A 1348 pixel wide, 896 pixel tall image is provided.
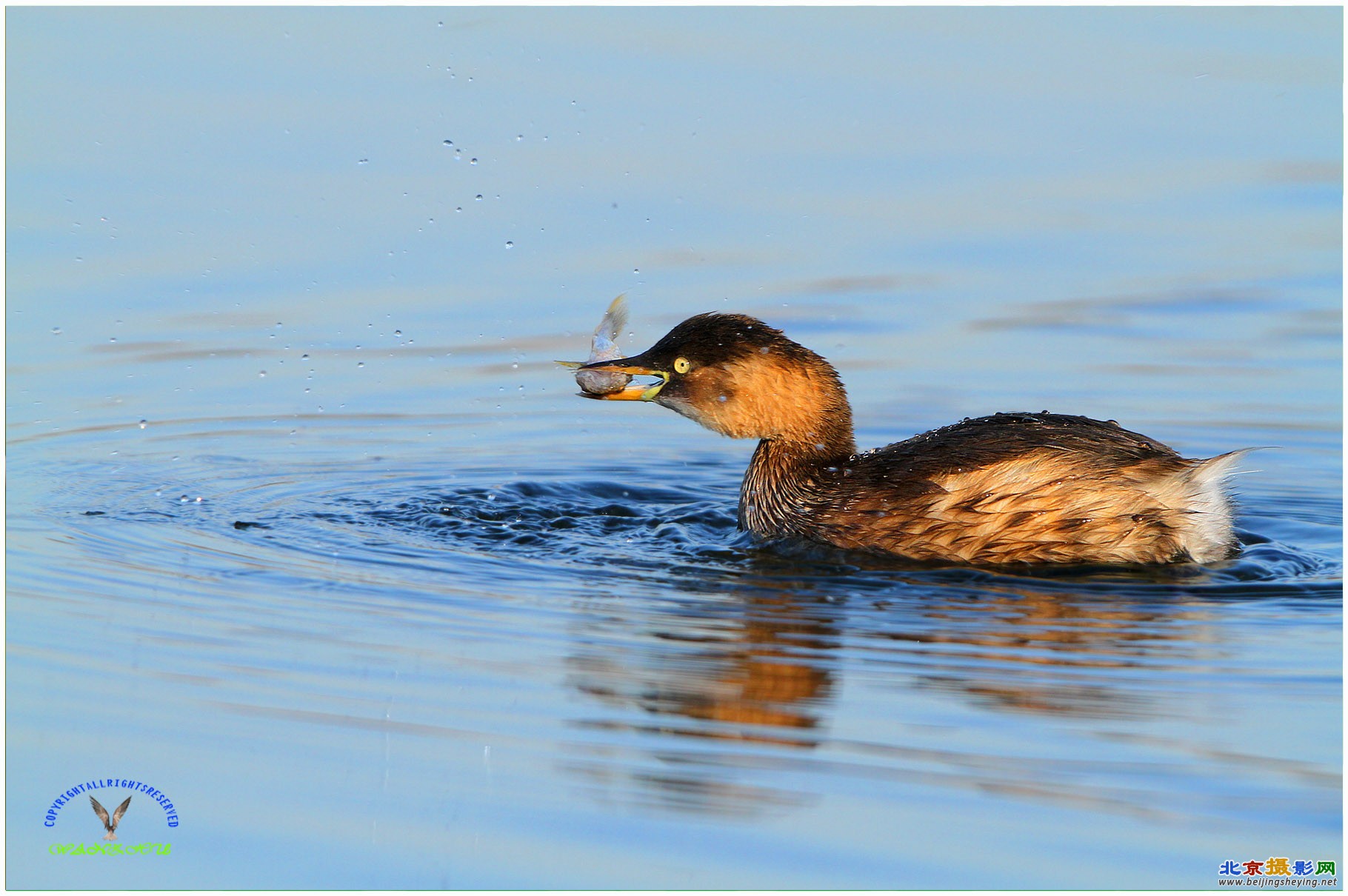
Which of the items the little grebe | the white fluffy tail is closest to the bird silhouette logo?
the little grebe

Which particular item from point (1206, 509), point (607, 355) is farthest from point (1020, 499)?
point (607, 355)

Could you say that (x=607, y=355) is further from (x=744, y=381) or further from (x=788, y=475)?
(x=788, y=475)

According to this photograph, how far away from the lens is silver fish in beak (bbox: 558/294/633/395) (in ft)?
26.5

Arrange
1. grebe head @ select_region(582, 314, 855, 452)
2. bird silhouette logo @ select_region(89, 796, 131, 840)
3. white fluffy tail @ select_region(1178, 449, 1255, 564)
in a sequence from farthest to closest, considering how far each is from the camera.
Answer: grebe head @ select_region(582, 314, 855, 452)
white fluffy tail @ select_region(1178, 449, 1255, 564)
bird silhouette logo @ select_region(89, 796, 131, 840)

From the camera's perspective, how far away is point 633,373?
26.7 feet

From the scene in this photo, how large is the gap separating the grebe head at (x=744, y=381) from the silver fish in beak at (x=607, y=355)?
0.03 metres

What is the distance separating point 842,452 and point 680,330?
2.82ft

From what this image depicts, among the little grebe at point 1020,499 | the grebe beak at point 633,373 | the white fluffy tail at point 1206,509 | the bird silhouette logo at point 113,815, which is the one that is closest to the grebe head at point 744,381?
the grebe beak at point 633,373

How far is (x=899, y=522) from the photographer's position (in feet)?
24.6

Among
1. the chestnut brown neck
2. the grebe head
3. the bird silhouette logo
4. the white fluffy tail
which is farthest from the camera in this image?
the grebe head

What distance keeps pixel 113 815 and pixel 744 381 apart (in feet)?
12.1

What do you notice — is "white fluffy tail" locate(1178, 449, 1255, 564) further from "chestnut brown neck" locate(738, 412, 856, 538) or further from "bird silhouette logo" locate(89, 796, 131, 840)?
"bird silhouette logo" locate(89, 796, 131, 840)

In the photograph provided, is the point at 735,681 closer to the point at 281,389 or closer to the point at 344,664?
the point at 344,664

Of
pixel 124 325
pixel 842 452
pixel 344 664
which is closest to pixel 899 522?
pixel 842 452
